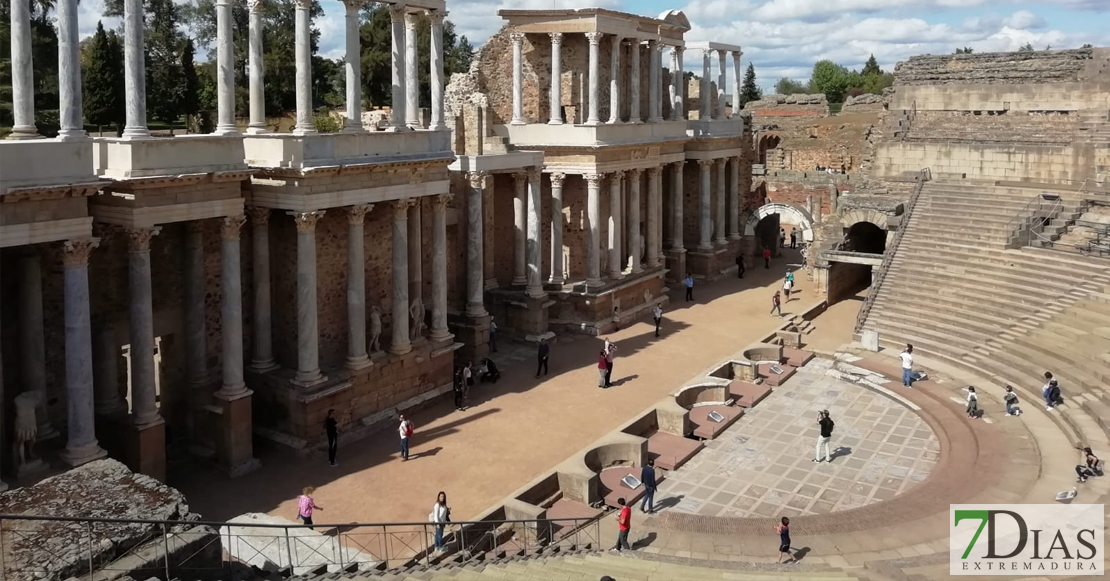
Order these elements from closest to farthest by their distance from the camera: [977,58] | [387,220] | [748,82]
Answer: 1. [387,220]
2. [977,58]
3. [748,82]

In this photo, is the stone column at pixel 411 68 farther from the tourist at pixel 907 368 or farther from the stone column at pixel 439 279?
the tourist at pixel 907 368

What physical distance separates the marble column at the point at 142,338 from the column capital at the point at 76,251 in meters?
1.26

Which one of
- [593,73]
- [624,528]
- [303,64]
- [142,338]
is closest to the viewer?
[624,528]

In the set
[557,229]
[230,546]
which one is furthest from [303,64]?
[557,229]

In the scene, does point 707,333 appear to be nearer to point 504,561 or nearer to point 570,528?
point 570,528

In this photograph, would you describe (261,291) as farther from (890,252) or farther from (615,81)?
(890,252)

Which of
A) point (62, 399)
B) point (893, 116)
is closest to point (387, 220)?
point (62, 399)

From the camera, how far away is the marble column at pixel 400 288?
2228 cm

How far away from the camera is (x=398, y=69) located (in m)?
22.0

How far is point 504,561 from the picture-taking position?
561 inches

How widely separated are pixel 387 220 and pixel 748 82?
9235cm

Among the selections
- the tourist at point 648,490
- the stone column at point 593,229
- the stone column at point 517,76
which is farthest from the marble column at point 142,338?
the stone column at point 593,229

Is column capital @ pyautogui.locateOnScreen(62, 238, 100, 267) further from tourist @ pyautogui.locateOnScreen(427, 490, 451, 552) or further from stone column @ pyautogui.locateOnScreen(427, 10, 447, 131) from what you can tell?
stone column @ pyautogui.locateOnScreen(427, 10, 447, 131)

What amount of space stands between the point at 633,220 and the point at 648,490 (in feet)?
57.5
